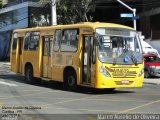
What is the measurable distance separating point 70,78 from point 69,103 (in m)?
4.55

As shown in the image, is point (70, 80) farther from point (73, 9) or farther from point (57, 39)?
point (73, 9)

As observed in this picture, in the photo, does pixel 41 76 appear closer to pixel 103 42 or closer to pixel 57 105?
pixel 103 42

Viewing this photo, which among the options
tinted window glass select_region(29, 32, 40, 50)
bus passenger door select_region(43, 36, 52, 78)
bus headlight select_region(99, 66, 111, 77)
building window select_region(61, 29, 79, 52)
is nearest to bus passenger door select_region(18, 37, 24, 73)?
tinted window glass select_region(29, 32, 40, 50)

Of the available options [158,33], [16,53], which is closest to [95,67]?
[16,53]

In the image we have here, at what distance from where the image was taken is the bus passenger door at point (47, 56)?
70.0 ft

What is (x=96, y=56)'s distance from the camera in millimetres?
17938

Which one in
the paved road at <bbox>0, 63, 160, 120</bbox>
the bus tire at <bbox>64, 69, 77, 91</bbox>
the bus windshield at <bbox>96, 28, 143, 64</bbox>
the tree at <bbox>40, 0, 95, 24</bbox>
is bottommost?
the paved road at <bbox>0, 63, 160, 120</bbox>

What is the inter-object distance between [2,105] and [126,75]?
5.97 meters

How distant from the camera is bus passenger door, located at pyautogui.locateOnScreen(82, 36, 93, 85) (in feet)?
60.5

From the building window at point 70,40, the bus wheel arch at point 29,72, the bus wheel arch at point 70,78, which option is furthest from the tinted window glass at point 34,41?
the bus wheel arch at point 70,78

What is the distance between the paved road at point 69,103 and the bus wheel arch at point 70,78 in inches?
16.1

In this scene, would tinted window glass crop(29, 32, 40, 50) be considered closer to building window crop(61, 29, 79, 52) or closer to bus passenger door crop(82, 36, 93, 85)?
building window crop(61, 29, 79, 52)

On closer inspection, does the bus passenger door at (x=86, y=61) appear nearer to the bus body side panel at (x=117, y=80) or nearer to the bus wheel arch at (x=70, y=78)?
the bus wheel arch at (x=70, y=78)

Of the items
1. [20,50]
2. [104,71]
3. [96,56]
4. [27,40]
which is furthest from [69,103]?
[20,50]
